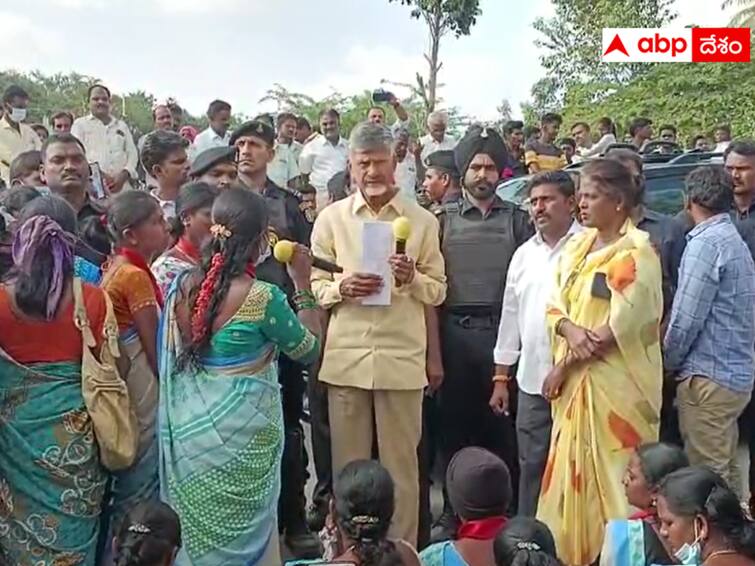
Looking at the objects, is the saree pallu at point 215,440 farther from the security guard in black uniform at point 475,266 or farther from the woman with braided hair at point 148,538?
the security guard in black uniform at point 475,266

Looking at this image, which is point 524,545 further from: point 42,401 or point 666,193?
point 666,193

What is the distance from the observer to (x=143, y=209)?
3.85 meters

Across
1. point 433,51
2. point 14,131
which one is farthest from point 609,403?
point 433,51

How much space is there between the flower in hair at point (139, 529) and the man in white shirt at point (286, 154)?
8.42 meters

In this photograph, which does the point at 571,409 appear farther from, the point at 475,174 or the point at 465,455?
the point at 475,174

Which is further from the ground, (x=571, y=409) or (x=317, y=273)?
(x=317, y=273)

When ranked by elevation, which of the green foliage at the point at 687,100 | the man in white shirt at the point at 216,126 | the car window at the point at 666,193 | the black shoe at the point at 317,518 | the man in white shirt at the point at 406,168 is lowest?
the black shoe at the point at 317,518

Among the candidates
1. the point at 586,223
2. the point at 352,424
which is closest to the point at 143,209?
the point at 352,424

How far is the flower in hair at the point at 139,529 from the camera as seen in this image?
310cm

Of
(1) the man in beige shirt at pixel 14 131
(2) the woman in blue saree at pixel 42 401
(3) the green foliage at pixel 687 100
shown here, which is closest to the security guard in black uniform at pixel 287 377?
(2) the woman in blue saree at pixel 42 401

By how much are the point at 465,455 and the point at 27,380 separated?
1.50 meters

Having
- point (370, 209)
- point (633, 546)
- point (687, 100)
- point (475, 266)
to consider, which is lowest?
point (633, 546)

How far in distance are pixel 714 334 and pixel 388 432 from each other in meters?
1.60

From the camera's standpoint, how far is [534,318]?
458 cm
